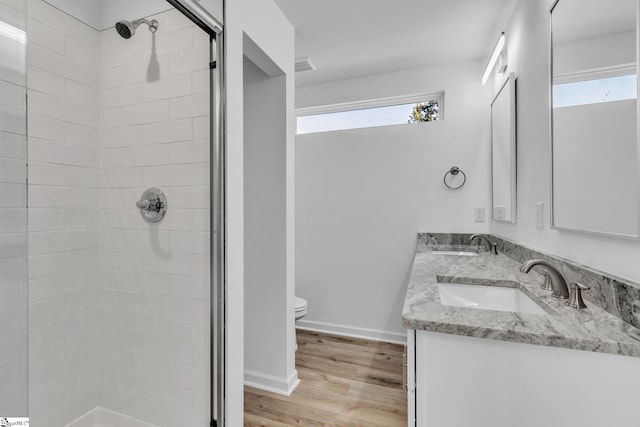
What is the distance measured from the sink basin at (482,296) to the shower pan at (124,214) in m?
1.02

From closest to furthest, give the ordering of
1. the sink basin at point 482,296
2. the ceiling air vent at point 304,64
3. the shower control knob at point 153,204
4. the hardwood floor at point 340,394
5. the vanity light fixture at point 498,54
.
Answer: the sink basin at point 482,296, the shower control knob at point 153,204, the hardwood floor at point 340,394, the vanity light fixture at point 498,54, the ceiling air vent at point 304,64

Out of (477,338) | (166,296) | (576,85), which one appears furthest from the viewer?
(166,296)

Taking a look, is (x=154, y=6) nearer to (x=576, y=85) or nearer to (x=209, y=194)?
(x=209, y=194)

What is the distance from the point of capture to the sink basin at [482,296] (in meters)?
1.37

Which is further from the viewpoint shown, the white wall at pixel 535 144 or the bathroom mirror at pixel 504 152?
the bathroom mirror at pixel 504 152

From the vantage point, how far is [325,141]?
114 inches

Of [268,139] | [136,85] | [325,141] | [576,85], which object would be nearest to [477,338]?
[576,85]

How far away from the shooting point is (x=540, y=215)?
154 cm

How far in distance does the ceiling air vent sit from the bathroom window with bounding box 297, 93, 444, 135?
1.59 feet

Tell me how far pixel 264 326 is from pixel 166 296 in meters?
0.67

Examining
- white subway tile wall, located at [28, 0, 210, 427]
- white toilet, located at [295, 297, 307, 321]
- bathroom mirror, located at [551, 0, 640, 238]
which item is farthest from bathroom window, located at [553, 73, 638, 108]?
white toilet, located at [295, 297, 307, 321]

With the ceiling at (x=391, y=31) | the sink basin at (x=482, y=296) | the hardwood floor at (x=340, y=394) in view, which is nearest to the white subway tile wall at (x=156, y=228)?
the hardwood floor at (x=340, y=394)

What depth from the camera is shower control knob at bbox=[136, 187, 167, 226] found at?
4.92 feet

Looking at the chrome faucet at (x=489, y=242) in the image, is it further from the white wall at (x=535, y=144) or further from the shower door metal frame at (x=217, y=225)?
the shower door metal frame at (x=217, y=225)
